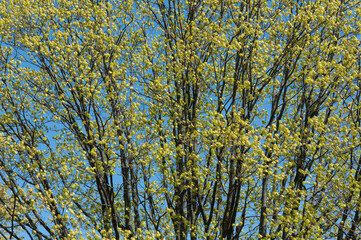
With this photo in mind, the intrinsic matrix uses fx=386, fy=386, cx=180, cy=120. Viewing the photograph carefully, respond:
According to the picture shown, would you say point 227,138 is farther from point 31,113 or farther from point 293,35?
point 31,113

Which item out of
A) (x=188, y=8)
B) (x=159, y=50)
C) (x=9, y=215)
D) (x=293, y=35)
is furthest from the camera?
(x=159, y=50)

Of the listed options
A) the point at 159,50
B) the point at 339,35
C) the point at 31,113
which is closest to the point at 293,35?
the point at 339,35

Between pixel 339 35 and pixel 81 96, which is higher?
pixel 339 35

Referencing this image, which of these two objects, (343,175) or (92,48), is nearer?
(343,175)

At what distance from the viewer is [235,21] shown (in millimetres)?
13672

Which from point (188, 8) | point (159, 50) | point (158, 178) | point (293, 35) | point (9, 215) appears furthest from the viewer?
point (159, 50)

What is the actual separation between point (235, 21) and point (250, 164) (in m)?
5.14

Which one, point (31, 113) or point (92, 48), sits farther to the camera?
point (31, 113)

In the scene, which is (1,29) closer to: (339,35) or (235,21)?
(235,21)

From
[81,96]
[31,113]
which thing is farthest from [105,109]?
[31,113]

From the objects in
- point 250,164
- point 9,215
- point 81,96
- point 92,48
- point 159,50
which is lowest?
point 9,215

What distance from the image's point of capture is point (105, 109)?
51.0 feet

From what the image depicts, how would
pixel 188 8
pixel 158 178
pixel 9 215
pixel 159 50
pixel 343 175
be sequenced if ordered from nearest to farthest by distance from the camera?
pixel 9 215 < pixel 343 175 < pixel 158 178 < pixel 188 8 < pixel 159 50

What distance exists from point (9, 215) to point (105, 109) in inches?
221
